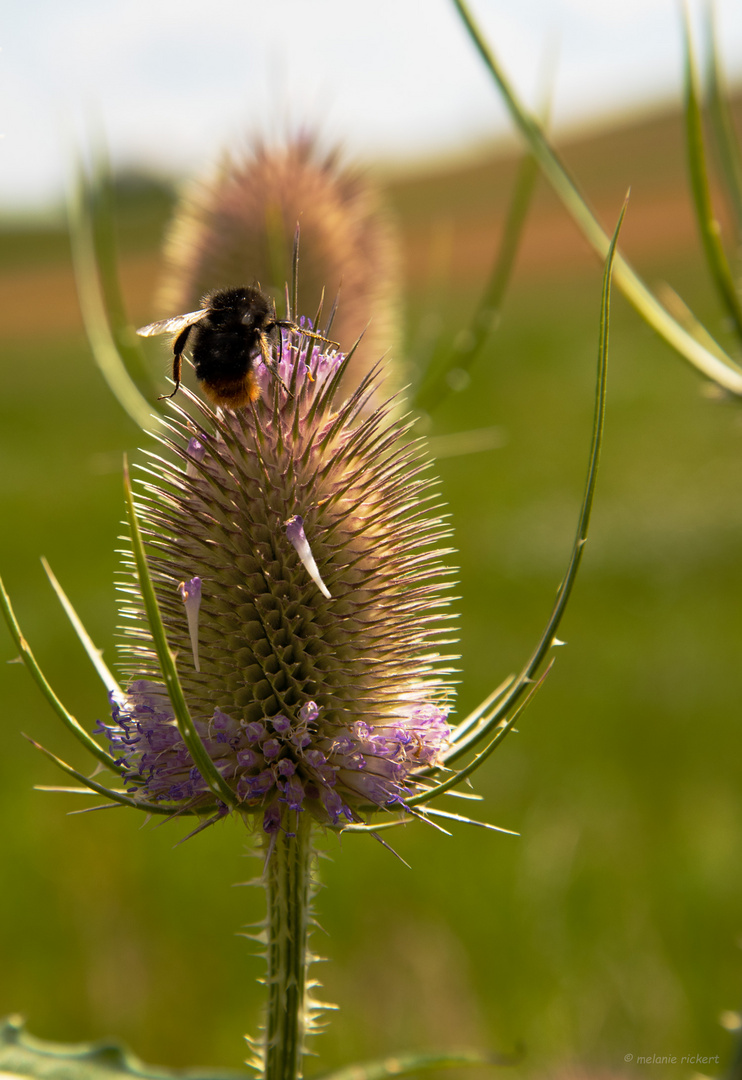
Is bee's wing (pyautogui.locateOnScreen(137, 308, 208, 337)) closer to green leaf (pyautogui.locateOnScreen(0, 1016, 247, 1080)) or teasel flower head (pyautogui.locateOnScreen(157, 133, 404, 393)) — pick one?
green leaf (pyautogui.locateOnScreen(0, 1016, 247, 1080))

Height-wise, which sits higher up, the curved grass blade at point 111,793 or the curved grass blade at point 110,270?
the curved grass blade at point 110,270

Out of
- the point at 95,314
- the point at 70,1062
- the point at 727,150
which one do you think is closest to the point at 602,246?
the point at 727,150

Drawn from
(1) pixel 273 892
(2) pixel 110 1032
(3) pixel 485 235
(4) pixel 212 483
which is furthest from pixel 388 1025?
(3) pixel 485 235

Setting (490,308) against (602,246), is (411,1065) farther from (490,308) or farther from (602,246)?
(490,308)

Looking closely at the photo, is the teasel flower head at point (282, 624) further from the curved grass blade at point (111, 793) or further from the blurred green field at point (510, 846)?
the blurred green field at point (510, 846)

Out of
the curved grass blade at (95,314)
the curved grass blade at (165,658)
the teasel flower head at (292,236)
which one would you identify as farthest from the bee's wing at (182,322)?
the teasel flower head at (292,236)

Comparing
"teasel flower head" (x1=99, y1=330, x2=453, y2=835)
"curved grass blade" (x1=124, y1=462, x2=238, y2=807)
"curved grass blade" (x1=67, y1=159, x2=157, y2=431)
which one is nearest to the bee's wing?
"teasel flower head" (x1=99, y1=330, x2=453, y2=835)

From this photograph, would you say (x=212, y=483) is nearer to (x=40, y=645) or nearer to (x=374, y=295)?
(x=374, y=295)
